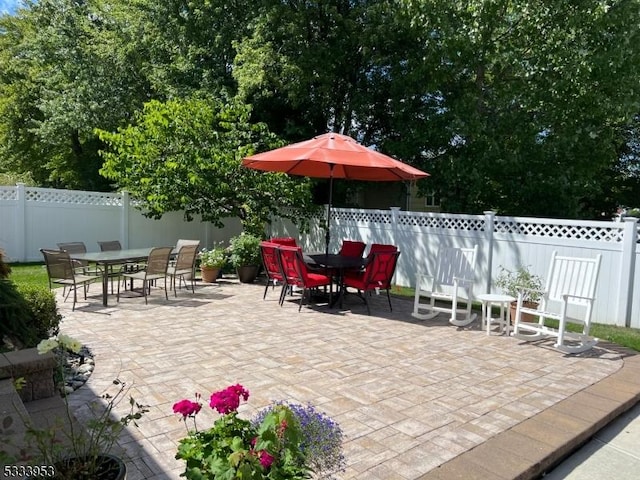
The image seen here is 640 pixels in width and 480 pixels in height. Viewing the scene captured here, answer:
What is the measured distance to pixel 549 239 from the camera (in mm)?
7547

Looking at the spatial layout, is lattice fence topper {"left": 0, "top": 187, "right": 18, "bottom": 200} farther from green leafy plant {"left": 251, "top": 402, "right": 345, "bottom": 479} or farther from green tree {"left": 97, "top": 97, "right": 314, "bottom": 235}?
green leafy plant {"left": 251, "top": 402, "right": 345, "bottom": 479}

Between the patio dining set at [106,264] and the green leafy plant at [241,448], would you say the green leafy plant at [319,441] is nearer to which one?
the green leafy plant at [241,448]

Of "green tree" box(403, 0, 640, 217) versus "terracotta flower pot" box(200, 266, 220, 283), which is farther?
"terracotta flower pot" box(200, 266, 220, 283)

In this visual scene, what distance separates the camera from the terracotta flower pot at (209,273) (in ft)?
31.4

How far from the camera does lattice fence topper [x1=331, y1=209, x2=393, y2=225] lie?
10.3 metres

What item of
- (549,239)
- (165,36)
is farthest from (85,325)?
(165,36)

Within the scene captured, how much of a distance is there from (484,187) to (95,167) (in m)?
17.7

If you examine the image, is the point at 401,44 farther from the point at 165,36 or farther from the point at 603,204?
the point at 603,204

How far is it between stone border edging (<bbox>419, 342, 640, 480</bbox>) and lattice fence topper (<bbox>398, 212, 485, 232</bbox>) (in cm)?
455

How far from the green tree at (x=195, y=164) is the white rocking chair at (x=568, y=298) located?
5.83 metres

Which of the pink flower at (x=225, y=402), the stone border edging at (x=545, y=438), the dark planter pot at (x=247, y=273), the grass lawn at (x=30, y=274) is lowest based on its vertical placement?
the grass lawn at (x=30, y=274)

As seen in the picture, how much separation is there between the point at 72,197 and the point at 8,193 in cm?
142

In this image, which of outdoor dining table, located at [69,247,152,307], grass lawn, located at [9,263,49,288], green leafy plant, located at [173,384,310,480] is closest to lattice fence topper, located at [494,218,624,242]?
outdoor dining table, located at [69,247,152,307]

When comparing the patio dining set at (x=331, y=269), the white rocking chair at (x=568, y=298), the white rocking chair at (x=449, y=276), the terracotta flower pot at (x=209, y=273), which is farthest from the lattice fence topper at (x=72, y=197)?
the white rocking chair at (x=568, y=298)
